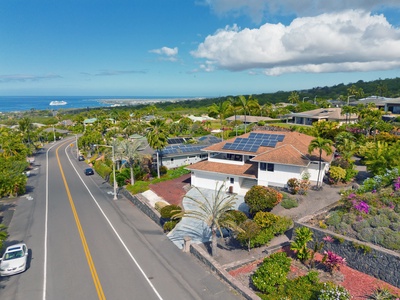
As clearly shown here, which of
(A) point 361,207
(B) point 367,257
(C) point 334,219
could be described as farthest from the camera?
(A) point 361,207

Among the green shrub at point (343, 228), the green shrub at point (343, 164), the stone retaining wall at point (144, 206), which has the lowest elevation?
the stone retaining wall at point (144, 206)

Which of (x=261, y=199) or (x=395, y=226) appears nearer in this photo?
(x=395, y=226)

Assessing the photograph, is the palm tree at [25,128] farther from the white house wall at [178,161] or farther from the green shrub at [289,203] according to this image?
the green shrub at [289,203]

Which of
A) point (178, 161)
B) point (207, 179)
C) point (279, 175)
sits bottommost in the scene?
point (178, 161)

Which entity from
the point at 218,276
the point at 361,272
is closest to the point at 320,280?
the point at 361,272

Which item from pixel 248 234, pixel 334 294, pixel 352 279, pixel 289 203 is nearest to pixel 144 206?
pixel 248 234

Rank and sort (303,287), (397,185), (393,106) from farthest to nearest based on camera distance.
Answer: (393,106)
(397,185)
(303,287)

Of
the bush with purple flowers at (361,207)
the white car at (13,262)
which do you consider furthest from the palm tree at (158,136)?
the bush with purple flowers at (361,207)

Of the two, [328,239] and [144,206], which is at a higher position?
[328,239]

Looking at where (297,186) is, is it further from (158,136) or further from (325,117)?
(325,117)
